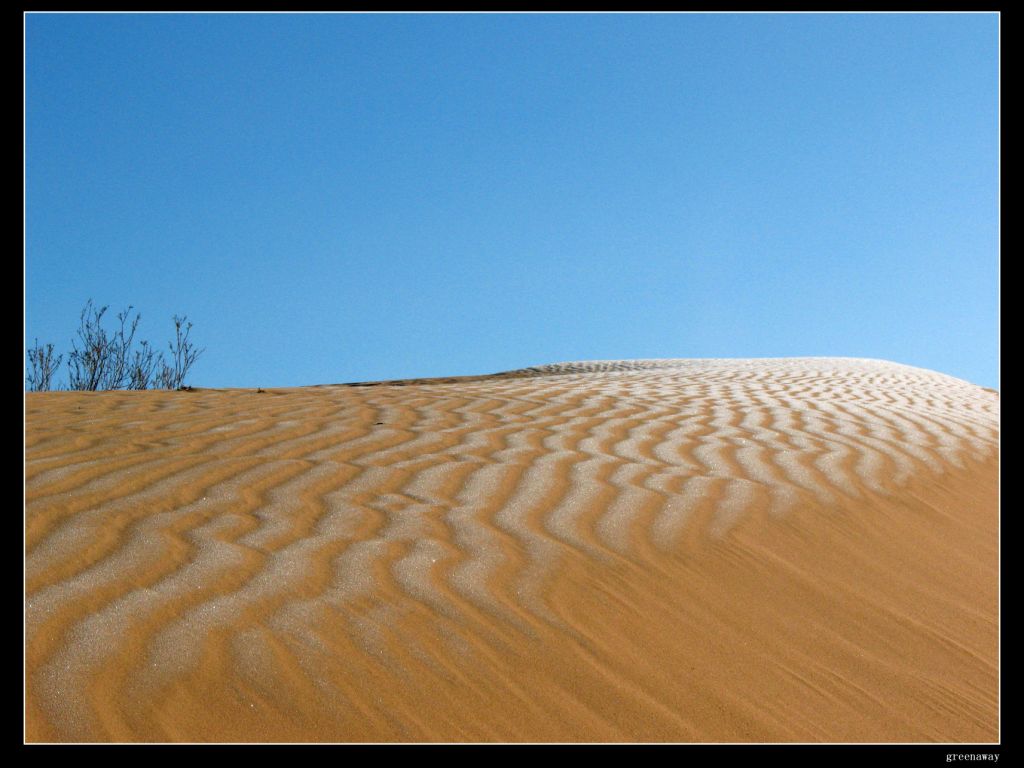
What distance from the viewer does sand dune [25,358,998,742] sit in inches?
85.1

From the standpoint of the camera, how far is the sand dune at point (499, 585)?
2.16 metres

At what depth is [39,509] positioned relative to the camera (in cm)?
330

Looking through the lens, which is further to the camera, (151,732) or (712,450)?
(712,450)

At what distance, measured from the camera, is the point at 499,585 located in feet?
9.24

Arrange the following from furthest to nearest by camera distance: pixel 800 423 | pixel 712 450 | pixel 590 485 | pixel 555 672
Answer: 1. pixel 800 423
2. pixel 712 450
3. pixel 590 485
4. pixel 555 672

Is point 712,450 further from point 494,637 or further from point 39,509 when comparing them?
point 39,509
